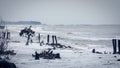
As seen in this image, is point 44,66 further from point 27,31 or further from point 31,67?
point 27,31

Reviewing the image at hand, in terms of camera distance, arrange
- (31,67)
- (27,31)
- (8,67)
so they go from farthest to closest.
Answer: (27,31) → (31,67) → (8,67)

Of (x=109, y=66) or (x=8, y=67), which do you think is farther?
(x=109, y=66)

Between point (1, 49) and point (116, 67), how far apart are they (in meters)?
12.6

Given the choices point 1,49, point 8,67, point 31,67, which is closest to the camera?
point 8,67

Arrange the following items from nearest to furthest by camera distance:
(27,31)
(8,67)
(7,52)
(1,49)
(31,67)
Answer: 1. (8,67)
2. (31,67)
3. (1,49)
4. (7,52)
5. (27,31)

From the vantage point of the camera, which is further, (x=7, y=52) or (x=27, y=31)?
(x=27, y=31)

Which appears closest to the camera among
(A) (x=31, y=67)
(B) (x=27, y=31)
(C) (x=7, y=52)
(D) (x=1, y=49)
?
(A) (x=31, y=67)

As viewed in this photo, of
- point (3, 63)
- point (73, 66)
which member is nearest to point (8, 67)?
point (3, 63)

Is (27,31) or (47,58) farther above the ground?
Result: (27,31)

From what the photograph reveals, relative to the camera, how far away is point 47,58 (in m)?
25.9

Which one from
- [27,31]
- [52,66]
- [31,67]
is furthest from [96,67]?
[27,31]

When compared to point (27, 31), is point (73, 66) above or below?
below

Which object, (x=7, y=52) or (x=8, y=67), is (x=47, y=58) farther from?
(x=8, y=67)

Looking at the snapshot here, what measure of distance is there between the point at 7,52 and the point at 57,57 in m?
6.06
